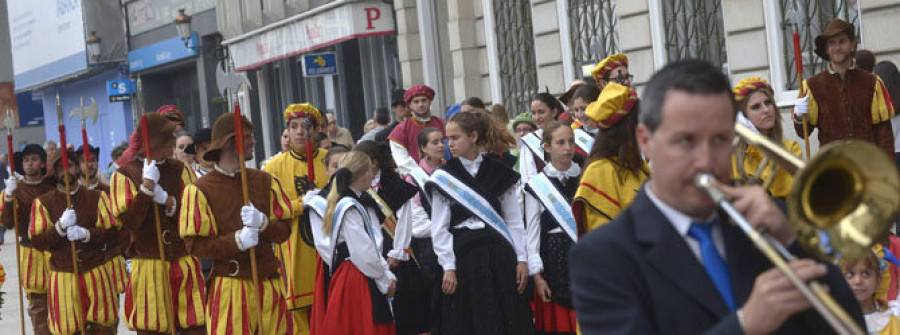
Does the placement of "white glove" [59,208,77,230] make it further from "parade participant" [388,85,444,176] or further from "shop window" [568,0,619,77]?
"shop window" [568,0,619,77]

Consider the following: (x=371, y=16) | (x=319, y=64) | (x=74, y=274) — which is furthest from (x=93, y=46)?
(x=74, y=274)

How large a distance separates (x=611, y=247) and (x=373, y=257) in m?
5.42

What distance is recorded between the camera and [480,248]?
28.2 feet

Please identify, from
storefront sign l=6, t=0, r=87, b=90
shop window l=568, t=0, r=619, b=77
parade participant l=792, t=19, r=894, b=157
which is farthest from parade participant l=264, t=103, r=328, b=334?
storefront sign l=6, t=0, r=87, b=90

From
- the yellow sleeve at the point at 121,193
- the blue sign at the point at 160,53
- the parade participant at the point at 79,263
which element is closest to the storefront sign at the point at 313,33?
the blue sign at the point at 160,53

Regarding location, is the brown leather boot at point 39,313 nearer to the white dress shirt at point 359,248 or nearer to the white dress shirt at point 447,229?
the white dress shirt at point 359,248

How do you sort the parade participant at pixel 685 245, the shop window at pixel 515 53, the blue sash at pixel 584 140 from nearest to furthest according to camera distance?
the parade participant at pixel 685 245, the blue sash at pixel 584 140, the shop window at pixel 515 53

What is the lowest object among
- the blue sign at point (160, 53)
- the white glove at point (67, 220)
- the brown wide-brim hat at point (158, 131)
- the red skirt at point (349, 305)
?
the red skirt at point (349, 305)

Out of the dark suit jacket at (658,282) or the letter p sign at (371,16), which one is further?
the letter p sign at (371,16)

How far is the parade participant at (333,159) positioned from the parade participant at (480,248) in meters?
0.91

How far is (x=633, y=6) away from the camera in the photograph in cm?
1567

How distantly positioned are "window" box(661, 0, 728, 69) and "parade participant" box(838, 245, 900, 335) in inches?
335

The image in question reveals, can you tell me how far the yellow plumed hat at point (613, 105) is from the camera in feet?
20.3

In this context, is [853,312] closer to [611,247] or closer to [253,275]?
[611,247]
